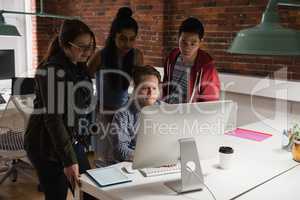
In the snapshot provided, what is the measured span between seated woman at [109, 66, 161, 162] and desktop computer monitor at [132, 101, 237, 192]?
324 millimetres

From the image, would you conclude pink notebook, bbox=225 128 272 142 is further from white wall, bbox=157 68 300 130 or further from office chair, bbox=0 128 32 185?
office chair, bbox=0 128 32 185

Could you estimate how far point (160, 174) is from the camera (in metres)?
1.79

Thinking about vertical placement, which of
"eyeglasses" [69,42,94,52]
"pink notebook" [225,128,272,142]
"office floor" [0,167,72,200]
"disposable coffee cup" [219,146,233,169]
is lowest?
"office floor" [0,167,72,200]

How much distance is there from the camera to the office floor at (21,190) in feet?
10.4

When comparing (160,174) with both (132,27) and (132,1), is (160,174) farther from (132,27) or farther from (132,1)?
(132,1)

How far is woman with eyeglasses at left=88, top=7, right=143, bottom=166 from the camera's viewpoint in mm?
2559

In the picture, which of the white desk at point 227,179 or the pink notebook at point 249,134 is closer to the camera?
the white desk at point 227,179

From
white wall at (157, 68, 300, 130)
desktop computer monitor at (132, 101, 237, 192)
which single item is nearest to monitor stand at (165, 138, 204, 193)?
desktop computer monitor at (132, 101, 237, 192)

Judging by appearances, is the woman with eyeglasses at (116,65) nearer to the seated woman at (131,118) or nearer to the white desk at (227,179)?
the seated woman at (131,118)

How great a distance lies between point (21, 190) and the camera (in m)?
3.31

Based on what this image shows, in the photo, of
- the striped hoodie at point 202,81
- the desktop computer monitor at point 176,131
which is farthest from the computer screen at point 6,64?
the desktop computer monitor at point 176,131

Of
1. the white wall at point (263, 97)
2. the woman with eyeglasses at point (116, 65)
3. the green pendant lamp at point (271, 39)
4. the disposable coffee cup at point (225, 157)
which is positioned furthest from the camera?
the white wall at point (263, 97)

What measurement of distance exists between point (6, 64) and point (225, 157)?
3529 mm

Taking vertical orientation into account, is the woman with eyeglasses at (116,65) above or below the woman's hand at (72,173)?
above
